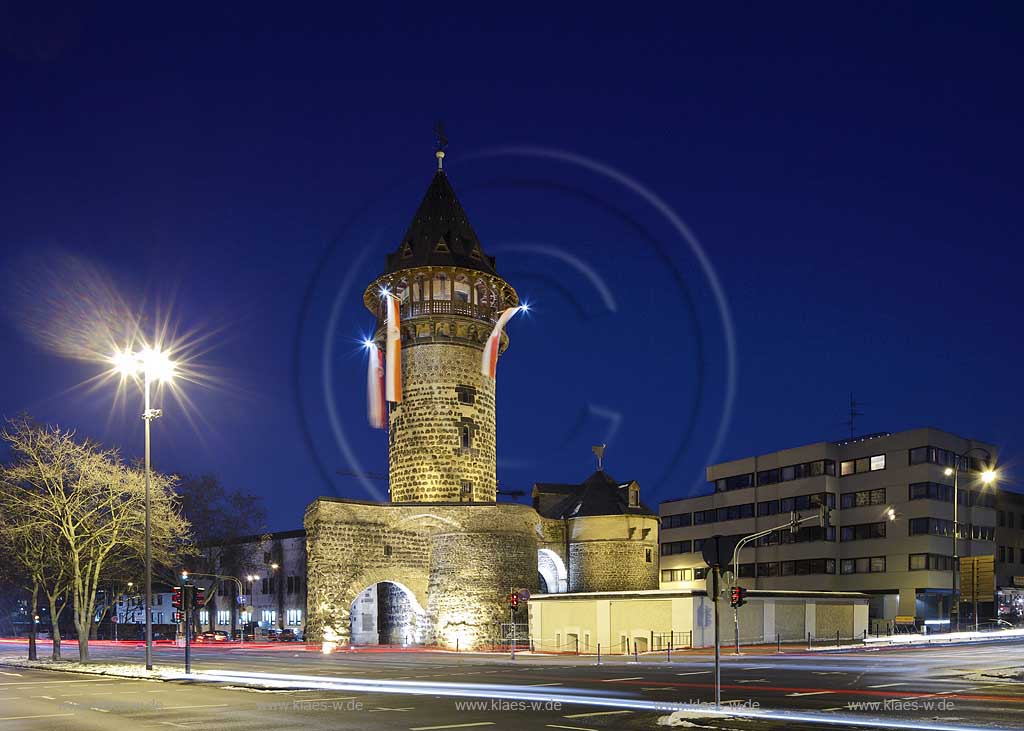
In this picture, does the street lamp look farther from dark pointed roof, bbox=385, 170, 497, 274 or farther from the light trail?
dark pointed roof, bbox=385, 170, 497, 274

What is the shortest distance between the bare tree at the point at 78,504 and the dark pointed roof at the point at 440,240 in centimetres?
2062

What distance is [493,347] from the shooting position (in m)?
56.0

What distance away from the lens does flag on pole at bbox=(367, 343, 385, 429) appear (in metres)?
55.0

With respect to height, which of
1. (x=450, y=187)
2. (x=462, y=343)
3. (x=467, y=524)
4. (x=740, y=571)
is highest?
(x=450, y=187)

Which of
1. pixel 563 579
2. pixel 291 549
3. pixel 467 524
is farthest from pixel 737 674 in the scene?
pixel 291 549

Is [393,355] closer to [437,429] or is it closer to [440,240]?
[437,429]

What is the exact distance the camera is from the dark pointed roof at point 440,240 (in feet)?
181

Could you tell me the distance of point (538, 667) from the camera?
117 feet

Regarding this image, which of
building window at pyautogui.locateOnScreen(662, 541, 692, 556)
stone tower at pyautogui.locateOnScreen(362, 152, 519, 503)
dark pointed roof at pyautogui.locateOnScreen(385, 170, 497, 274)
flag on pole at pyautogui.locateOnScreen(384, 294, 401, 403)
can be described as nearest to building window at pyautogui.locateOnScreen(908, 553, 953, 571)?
building window at pyautogui.locateOnScreen(662, 541, 692, 556)

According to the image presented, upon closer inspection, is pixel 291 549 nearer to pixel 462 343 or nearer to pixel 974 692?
pixel 462 343

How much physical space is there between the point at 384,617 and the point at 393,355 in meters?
14.9

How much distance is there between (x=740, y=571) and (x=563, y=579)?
35079 mm

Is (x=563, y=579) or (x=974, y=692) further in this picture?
(x=563, y=579)

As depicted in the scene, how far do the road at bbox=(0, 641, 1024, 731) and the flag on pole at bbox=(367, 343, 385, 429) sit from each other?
→ 18592 mm
